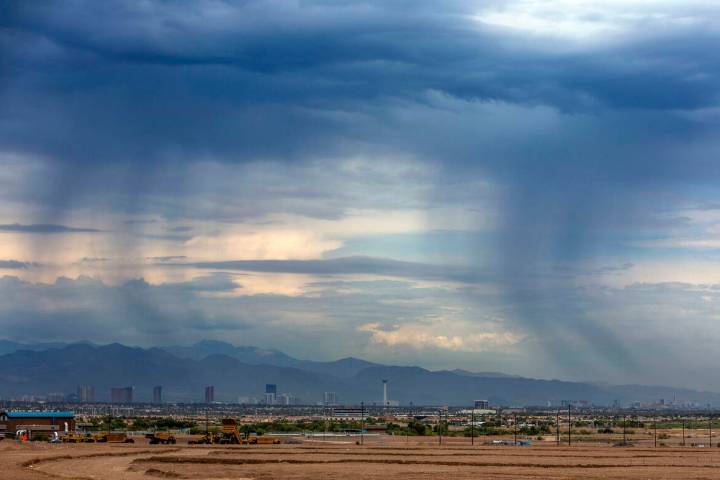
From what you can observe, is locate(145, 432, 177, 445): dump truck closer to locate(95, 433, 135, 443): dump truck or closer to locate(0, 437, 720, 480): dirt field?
locate(95, 433, 135, 443): dump truck

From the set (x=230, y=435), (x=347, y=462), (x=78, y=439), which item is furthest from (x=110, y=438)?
(x=347, y=462)

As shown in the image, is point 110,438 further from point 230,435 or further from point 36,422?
Result: point 36,422

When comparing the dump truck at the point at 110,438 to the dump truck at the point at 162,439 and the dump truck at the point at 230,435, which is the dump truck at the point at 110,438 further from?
the dump truck at the point at 230,435

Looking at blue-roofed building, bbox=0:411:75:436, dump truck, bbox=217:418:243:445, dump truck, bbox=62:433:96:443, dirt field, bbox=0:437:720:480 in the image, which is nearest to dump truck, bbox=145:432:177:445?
dump truck, bbox=217:418:243:445

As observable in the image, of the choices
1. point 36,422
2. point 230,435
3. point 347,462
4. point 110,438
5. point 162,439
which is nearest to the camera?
point 347,462

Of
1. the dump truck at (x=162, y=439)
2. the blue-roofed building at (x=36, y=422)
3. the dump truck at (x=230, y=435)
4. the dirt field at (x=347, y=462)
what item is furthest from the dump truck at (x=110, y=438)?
the blue-roofed building at (x=36, y=422)

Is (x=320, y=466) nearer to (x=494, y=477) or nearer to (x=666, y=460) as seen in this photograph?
(x=494, y=477)
